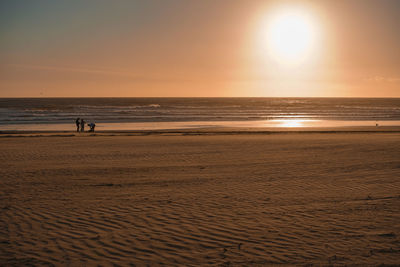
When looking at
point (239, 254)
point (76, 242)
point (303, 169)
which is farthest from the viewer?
point (303, 169)

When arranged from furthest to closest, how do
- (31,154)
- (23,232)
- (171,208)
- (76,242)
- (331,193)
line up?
(31,154) → (331,193) → (171,208) → (23,232) → (76,242)

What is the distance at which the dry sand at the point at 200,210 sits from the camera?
6.04 metres

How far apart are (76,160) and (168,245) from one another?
10.6 m

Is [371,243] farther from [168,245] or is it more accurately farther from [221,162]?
[221,162]

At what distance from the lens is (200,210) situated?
8.38m

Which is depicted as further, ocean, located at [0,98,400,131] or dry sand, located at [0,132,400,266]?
ocean, located at [0,98,400,131]

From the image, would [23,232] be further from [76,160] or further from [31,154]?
[31,154]

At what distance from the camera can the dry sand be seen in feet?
19.8

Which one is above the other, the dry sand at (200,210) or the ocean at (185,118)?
the ocean at (185,118)

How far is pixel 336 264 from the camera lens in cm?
562

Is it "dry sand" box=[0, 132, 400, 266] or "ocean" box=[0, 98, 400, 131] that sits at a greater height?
"ocean" box=[0, 98, 400, 131]

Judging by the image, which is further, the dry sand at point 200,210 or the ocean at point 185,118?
the ocean at point 185,118

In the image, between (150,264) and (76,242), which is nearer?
(150,264)

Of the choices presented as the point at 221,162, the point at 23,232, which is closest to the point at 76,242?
the point at 23,232
